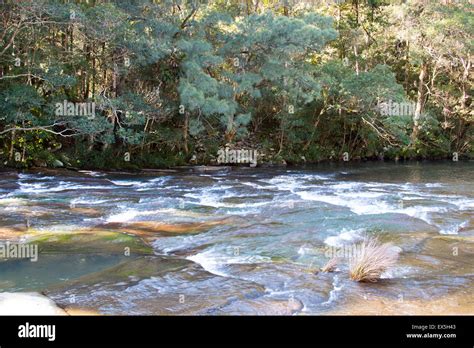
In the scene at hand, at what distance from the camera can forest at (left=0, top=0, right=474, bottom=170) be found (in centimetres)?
2105

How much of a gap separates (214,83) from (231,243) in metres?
12.9

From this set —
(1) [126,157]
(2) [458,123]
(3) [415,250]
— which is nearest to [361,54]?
(2) [458,123]

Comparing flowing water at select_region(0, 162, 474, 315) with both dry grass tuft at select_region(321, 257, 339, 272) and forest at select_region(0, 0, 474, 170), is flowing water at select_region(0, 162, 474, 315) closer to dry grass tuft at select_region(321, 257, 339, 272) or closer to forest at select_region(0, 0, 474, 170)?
dry grass tuft at select_region(321, 257, 339, 272)

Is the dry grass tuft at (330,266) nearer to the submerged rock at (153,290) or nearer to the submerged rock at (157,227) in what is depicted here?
the submerged rock at (153,290)

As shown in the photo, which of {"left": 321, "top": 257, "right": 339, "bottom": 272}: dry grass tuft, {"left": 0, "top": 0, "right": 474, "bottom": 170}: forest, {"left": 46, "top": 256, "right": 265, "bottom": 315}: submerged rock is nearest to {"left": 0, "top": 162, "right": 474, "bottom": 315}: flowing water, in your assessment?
{"left": 46, "top": 256, "right": 265, "bottom": 315}: submerged rock

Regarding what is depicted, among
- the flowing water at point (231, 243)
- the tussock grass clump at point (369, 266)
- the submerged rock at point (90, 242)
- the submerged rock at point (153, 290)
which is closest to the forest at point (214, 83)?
the flowing water at point (231, 243)

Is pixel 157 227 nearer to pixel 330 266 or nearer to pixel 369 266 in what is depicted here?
pixel 330 266

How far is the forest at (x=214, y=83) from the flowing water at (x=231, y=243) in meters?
3.59

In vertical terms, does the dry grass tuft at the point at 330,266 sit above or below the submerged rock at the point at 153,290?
above

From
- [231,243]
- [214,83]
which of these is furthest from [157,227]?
[214,83]

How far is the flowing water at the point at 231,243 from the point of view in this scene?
291 inches

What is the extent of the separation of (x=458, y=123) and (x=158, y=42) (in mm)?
20337

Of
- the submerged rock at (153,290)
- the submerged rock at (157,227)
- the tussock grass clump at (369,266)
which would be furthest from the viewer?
the submerged rock at (157,227)
